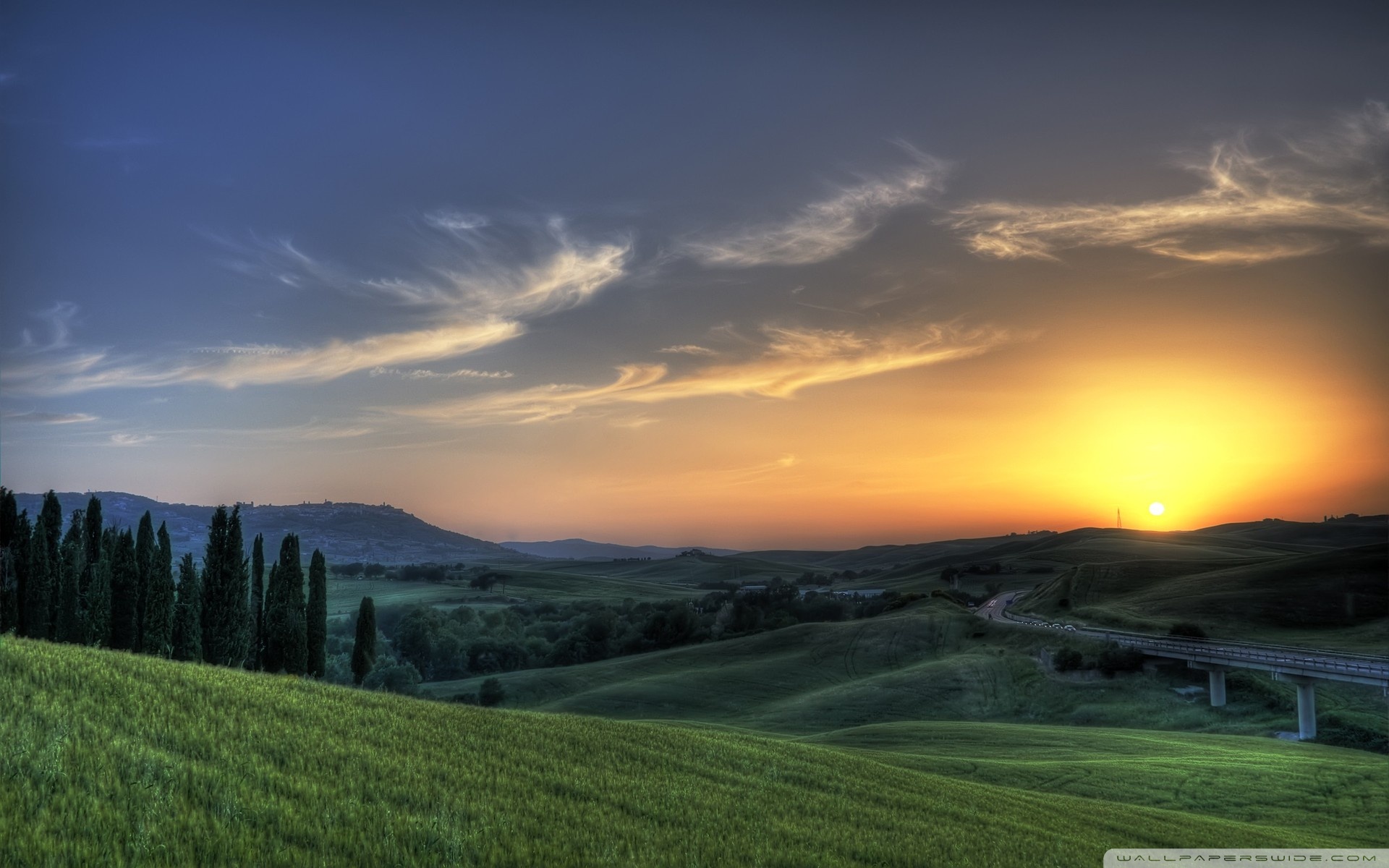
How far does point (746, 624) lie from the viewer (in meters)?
173

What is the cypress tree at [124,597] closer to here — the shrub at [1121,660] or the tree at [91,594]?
the tree at [91,594]

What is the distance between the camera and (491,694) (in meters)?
113

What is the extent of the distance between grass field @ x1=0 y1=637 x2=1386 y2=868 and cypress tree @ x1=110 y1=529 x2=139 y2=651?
59.3m

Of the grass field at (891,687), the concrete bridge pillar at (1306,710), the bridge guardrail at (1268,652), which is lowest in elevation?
the grass field at (891,687)

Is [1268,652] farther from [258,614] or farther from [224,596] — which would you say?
[258,614]

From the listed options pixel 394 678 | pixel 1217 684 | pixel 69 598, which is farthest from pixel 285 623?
pixel 1217 684

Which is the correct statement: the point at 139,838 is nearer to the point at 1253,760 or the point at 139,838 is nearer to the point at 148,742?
the point at 148,742

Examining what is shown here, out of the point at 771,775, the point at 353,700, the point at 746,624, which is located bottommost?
the point at 746,624

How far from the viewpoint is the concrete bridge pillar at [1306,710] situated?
73.9 metres

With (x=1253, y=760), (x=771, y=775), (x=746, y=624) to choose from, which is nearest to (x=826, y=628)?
(x=746, y=624)

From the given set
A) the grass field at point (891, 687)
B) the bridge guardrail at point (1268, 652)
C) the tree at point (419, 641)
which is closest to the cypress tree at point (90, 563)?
the grass field at point (891, 687)

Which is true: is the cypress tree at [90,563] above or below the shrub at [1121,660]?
above

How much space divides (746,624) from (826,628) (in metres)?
37.4

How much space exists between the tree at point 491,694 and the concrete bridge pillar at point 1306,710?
85.4 metres
